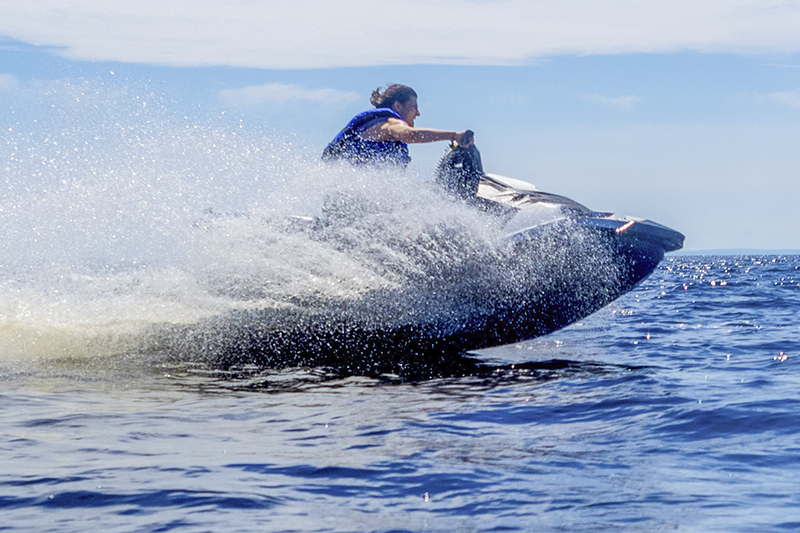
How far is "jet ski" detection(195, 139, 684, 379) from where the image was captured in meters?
6.70

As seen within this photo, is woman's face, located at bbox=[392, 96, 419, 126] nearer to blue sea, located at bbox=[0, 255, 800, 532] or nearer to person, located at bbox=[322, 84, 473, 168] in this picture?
person, located at bbox=[322, 84, 473, 168]

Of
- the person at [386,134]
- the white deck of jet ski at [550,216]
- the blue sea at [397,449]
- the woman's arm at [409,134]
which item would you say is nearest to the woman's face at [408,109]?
the person at [386,134]

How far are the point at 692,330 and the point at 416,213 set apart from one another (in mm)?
5447

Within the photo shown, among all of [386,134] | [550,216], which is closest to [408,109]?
[386,134]

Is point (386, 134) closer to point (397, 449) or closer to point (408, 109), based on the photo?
point (408, 109)

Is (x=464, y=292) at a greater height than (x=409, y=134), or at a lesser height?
lesser

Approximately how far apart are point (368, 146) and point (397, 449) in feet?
11.1

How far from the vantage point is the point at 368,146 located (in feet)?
21.9

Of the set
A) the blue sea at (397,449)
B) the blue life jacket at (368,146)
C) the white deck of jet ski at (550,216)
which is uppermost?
the blue life jacket at (368,146)

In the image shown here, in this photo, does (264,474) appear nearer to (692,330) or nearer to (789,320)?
(692,330)

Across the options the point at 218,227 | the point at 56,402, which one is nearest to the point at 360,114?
the point at 218,227

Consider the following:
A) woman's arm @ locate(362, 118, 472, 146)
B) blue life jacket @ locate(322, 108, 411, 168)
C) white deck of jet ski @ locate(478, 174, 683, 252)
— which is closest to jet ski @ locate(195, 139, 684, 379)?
white deck of jet ski @ locate(478, 174, 683, 252)

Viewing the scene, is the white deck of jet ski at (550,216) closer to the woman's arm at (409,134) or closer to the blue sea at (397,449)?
the woman's arm at (409,134)

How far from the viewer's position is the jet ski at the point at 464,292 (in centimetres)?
670
